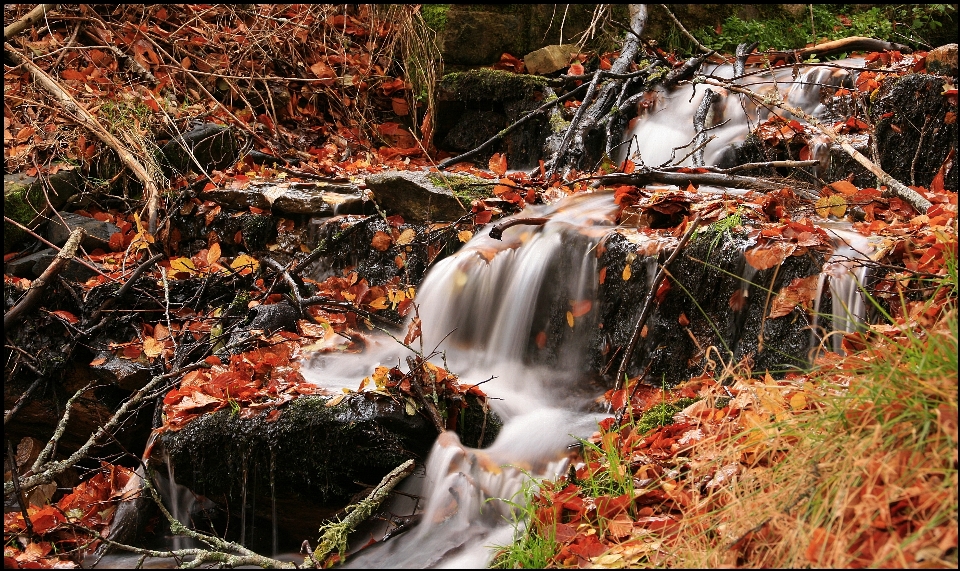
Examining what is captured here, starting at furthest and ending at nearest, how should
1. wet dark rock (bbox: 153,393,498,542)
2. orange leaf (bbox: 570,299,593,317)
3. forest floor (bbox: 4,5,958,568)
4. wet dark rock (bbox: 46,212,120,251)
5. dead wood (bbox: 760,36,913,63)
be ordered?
dead wood (bbox: 760,36,913,63)
wet dark rock (bbox: 46,212,120,251)
orange leaf (bbox: 570,299,593,317)
wet dark rock (bbox: 153,393,498,542)
forest floor (bbox: 4,5,958,568)

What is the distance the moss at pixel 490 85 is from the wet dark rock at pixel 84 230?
3324 millimetres

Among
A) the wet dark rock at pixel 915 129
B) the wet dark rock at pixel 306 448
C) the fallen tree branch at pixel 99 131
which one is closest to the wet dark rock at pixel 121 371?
the wet dark rock at pixel 306 448

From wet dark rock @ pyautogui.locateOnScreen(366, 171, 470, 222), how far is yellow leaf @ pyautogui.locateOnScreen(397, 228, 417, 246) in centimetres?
12

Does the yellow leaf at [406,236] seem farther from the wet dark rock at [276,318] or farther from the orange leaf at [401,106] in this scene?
the orange leaf at [401,106]

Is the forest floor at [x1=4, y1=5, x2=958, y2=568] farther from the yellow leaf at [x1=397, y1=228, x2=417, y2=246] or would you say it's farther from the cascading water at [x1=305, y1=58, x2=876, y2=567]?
the cascading water at [x1=305, y1=58, x2=876, y2=567]

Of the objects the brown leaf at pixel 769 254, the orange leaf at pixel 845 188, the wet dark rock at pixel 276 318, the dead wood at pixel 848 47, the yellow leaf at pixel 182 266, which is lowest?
the wet dark rock at pixel 276 318

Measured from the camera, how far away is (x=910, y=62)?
590 cm

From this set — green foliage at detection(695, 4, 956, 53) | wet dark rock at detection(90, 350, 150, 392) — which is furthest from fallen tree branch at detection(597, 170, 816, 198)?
green foliage at detection(695, 4, 956, 53)

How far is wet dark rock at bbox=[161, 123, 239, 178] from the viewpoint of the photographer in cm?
585

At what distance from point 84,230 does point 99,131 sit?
29.6 inches

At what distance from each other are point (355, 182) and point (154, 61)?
9.15 ft

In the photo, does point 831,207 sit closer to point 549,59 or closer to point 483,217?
point 483,217

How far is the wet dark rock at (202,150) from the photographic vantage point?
19.2ft

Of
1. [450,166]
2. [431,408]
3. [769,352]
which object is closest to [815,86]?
[450,166]
